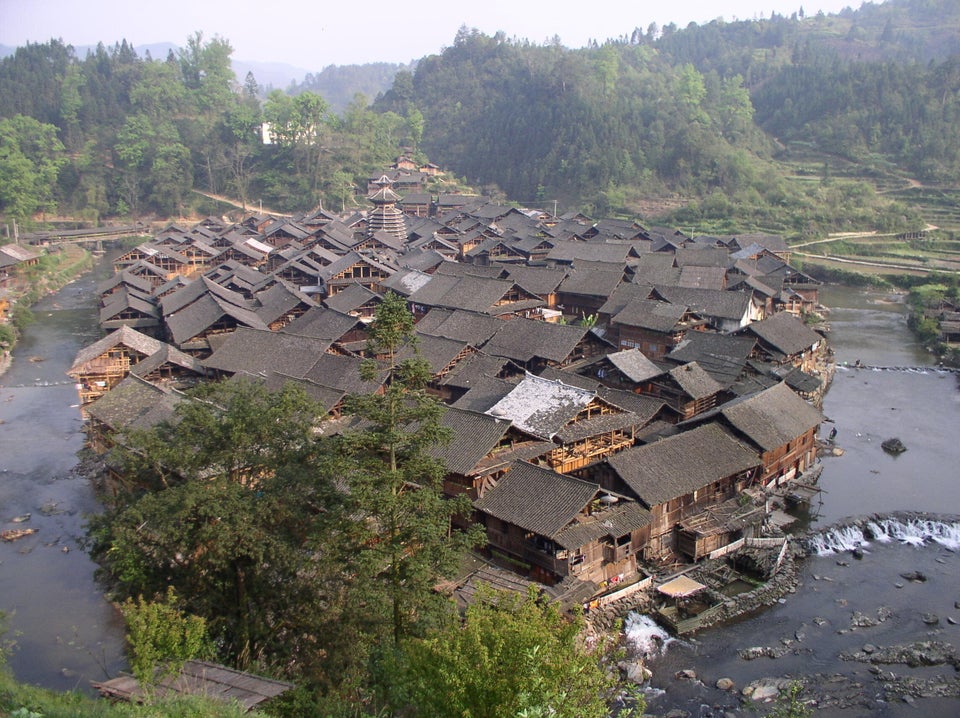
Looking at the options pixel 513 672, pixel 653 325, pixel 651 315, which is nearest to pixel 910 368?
pixel 651 315

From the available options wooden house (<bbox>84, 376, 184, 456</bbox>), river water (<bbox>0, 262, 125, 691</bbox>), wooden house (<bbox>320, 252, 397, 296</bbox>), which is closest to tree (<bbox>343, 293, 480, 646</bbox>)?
river water (<bbox>0, 262, 125, 691</bbox>)

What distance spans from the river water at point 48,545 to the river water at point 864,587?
13.9 metres

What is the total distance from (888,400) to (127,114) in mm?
100203

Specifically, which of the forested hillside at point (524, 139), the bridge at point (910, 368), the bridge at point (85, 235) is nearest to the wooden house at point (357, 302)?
the bridge at point (910, 368)

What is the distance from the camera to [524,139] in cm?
10312

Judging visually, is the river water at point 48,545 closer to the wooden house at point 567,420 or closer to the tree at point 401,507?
the tree at point 401,507

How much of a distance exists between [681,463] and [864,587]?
617 centimetres

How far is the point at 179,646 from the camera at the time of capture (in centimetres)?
1313

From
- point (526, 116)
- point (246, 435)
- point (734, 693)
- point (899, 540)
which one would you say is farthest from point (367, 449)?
point (526, 116)

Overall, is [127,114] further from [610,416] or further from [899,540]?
[899,540]

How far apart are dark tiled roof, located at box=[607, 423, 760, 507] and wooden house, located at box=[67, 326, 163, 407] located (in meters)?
22.4

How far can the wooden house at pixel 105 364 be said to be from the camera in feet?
110

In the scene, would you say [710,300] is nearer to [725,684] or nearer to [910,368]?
[910,368]

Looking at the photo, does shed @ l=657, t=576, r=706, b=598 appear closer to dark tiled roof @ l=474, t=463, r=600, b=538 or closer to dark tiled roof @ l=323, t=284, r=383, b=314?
dark tiled roof @ l=474, t=463, r=600, b=538
